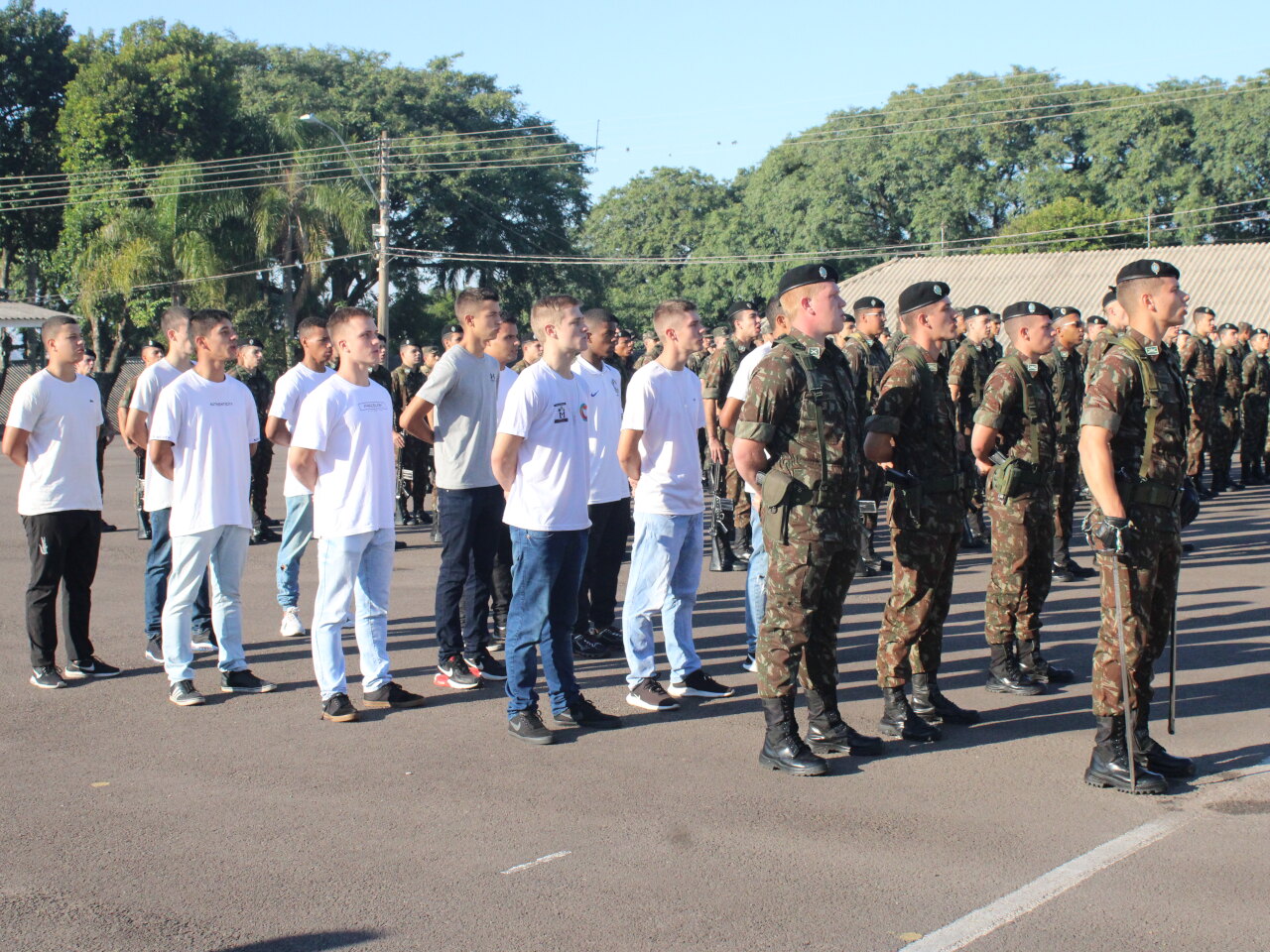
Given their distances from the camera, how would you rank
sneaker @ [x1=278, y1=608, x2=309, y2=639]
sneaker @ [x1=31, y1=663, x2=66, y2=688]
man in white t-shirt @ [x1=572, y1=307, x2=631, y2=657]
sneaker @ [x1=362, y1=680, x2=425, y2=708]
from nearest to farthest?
1. sneaker @ [x1=362, y1=680, x2=425, y2=708]
2. sneaker @ [x1=31, y1=663, x2=66, y2=688]
3. man in white t-shirt @ [x1=572, y1=307, x2=631, y2=657]
4. sneaker @ [x1=278, y1=608, x2=309, y2=639]

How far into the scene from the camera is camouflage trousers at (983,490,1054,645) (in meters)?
6.99

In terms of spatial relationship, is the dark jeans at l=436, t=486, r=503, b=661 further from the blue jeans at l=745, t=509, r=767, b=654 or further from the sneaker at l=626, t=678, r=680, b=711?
the blue jeans at l=745, t=509, r=767, b=654

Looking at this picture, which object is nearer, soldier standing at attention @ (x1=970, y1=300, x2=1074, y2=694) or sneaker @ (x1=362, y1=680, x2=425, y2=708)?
sneaker @ (x1=362, y1=680, x2=425, y2=708)

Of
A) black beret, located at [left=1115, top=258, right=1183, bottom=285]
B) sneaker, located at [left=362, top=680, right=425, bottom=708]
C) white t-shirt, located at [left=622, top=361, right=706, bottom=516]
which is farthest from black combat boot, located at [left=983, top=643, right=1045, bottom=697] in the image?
sneaker, located at [left=362, top=680, right=425, bottom=708]

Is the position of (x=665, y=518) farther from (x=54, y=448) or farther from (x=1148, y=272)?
(x=54, y=448)

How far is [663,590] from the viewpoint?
695 centimetres

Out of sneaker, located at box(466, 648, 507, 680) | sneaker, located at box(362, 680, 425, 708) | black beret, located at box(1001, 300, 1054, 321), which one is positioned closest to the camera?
sneaker, located at box(362, 680, 425, 708)

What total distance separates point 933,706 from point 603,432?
280 centimetres

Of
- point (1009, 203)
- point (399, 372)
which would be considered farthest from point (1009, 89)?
point (399, 372)

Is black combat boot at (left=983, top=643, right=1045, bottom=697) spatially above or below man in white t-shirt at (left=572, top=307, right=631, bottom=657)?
below

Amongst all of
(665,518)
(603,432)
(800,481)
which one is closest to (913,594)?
(800,481)

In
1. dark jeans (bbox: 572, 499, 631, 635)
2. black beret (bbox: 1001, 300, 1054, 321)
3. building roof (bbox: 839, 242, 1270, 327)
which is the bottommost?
dark jeans (bbox: 572, 499, 631, 635)

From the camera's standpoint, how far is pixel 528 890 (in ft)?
14.2

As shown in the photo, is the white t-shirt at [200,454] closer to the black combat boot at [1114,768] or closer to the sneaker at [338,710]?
the sneaker at [338,710]
